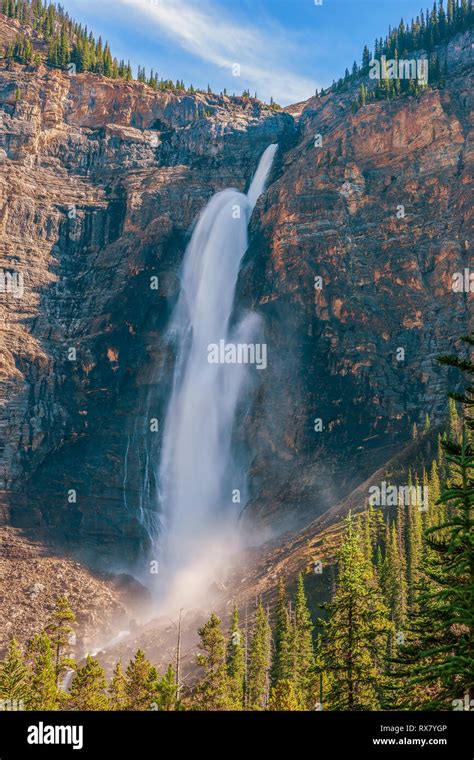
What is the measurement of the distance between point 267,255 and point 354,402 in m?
26.8

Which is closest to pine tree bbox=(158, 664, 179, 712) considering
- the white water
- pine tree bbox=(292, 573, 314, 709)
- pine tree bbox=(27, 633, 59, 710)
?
pine tree bbox=(27, 633, 59, 710)


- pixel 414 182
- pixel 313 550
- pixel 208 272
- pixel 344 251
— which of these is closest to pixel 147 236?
pixel 208 272

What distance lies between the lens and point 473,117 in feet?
347

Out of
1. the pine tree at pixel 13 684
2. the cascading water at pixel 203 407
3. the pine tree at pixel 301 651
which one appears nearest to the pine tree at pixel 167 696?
the pine tree at pixel 13 684

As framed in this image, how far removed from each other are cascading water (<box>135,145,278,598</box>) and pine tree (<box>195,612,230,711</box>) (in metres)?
43.7

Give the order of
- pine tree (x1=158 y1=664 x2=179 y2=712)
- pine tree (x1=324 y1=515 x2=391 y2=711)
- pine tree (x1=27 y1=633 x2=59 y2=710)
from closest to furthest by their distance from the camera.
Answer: pine tree (x1=324 y1=515 x2=391 y2=711) → pine tree (x1=158 y1=664 x2=179 y2=712) → pine tree (x1=27 y1=633 x2=59 y2=710)

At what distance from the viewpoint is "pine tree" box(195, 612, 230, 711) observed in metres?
42.0

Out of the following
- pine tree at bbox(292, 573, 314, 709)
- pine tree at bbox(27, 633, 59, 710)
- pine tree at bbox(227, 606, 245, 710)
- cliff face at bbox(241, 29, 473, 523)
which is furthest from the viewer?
Result: cliff face at bbox(241, 29, 473, 523)

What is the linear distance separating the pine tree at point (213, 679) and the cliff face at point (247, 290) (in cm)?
4508

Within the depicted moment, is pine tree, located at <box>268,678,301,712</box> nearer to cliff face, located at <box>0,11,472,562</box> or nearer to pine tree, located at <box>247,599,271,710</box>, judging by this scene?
pine tree, located at <box>247,599,271,710</box>

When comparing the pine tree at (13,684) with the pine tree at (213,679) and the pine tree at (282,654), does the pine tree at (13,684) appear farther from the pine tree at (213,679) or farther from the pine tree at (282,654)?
the pine tree at (282,654)

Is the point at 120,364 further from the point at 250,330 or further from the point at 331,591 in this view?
the point at 331,591

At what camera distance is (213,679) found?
1682 inches

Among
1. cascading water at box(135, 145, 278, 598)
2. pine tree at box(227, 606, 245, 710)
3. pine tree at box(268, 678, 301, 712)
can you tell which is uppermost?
cascading water at box(135, 145, 278, 598)
